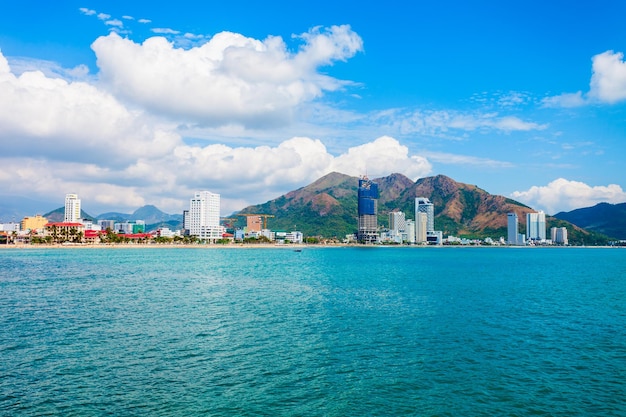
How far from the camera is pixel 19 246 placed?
174m

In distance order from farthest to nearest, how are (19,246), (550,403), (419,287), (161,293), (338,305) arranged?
(19,246) < (419,287) < (161,293) < (338,305) < (550,403)

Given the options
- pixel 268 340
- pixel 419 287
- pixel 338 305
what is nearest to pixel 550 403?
pixel 268 340

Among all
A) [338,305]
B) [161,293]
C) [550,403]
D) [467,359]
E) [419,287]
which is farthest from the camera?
Result: [419,287]

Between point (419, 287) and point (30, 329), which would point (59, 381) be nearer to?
point (30, 329)

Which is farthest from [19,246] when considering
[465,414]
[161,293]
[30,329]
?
[465,414]

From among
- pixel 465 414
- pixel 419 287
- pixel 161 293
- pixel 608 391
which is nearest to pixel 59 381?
pixel 465 414

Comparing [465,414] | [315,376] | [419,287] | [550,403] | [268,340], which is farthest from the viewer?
[419,287]

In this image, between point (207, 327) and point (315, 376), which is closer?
point (315, 376)

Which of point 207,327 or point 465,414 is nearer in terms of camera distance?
point 465,414

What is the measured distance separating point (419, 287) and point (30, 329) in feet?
136

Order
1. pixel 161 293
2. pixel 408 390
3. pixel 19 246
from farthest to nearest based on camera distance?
pixel 19 246
pixel 161 293
pixel 408 390

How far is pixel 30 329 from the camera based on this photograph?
27438mm

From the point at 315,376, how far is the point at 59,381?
11009 millimetres

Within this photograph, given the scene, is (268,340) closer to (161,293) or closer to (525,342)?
(525,342)
